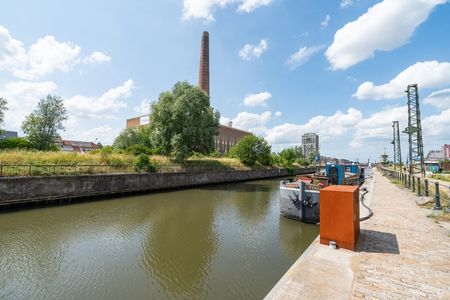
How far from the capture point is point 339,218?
5.79m

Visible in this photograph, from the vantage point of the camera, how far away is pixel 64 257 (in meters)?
7.18

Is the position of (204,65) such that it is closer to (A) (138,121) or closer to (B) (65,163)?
(A) (138,121)

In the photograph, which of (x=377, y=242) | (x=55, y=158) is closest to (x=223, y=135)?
(x=55, y=158)

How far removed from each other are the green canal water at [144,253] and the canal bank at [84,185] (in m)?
1.53

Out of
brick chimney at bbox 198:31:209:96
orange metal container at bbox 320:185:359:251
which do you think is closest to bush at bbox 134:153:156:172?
orange metal container at bbox 320:185:359:251

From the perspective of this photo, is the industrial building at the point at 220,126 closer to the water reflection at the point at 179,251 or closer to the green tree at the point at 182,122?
the green tree at the point at 182,122

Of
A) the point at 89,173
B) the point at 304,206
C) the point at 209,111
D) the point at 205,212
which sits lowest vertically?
the point at 205,212

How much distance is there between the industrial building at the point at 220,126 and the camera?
66.7 metres

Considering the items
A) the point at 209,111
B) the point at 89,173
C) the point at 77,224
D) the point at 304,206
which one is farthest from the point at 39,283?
the point at 209,111

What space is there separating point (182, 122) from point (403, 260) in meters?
24.0

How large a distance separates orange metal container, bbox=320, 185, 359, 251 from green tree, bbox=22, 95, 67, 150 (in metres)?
34.5

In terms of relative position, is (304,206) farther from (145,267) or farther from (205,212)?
(145,267)

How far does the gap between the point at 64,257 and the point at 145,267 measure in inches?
111

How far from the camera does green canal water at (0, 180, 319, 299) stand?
5406mm
